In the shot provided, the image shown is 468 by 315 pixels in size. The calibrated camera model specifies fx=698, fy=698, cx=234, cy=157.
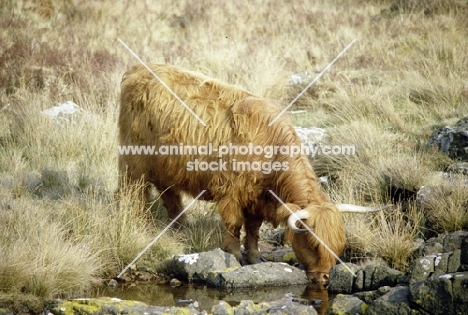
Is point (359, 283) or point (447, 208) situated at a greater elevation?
point (447, 208)

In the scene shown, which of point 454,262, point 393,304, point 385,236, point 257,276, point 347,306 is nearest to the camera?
point 393,304

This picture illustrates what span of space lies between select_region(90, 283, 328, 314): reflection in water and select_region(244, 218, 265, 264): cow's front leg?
0.73 metres

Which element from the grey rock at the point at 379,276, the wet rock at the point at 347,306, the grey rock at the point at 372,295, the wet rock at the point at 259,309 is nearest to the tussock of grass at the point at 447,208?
the grey rock at the point at 379,276

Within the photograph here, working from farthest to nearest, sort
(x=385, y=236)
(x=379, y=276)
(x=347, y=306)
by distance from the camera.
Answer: (x=385, y=236), (x=379, y=276), (x=347, y=306)

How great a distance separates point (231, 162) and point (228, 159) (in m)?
0.05

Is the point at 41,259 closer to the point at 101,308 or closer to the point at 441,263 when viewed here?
the point at 101,308

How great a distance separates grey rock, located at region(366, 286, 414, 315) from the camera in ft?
15.7

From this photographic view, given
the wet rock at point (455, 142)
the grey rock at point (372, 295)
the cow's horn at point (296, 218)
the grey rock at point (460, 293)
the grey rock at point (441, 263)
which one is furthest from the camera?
the wet rock at point (455, 142)

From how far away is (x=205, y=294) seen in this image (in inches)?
237

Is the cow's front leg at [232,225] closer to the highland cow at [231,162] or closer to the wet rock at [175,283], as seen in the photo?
the highland cow at [231,162]

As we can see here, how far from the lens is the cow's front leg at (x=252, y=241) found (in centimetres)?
689

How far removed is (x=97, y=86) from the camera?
10.9 m

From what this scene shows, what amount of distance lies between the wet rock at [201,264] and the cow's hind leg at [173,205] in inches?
44.3

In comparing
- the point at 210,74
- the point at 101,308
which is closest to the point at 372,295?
the point at 101,308
